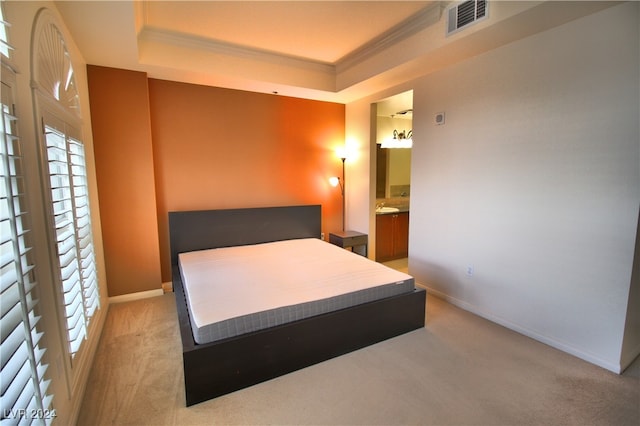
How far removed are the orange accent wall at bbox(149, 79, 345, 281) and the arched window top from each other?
1.26 m

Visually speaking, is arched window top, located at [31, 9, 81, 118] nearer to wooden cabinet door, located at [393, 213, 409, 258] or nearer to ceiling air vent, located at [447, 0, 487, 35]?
ceiling air vent, located at [447, 0, 487, 35]

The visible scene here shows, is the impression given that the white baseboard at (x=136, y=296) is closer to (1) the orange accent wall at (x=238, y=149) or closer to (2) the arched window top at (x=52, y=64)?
(1) the orange accent wall at (x=238, y=149)

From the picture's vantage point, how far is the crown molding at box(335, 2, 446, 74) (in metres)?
2.68

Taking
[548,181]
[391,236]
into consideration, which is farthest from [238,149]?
[548,181]

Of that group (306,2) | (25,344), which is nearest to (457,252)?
(306,2)

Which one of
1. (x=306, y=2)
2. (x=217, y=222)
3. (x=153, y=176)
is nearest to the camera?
(x=306, y=2)

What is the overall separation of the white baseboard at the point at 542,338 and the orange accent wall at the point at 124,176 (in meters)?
3.51

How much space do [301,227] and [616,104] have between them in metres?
3.46

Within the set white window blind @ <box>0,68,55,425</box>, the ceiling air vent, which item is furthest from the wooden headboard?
the ceiling air vent

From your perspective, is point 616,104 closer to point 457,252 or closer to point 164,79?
point 457,252

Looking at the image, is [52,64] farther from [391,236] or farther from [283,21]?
[391,236]

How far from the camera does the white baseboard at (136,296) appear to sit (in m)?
3.41

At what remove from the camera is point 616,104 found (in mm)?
2074

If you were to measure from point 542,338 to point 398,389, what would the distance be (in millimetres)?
1475
